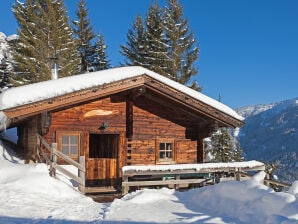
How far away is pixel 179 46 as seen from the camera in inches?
1264

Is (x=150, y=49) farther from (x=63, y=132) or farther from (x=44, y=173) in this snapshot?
(x=44, y=173)

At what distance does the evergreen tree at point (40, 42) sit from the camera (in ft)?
90.7

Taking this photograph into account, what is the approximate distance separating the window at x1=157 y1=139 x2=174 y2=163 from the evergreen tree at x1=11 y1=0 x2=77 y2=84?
15.0 metres

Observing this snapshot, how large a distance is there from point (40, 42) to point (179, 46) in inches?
468

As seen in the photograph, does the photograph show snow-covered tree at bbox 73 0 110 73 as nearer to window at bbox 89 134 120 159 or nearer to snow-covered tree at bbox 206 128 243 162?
snow-covered tree at bbox 206 128 243 162

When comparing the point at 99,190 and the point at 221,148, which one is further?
the point at 221,148

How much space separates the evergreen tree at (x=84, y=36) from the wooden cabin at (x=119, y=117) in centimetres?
2168

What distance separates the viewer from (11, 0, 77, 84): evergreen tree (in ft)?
90.7

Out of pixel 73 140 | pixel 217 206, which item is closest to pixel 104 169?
pixel 73 140

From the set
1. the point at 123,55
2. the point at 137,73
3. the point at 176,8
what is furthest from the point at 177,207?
the point at 123,55

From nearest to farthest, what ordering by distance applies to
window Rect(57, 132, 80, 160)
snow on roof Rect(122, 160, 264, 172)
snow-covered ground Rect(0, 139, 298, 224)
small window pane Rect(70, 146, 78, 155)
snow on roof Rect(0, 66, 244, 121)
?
1. snow-covered ground Rect(0, 139, 298, 224)
2. snow on roof Rect(0, 66, 244, 121)
3. snow on roof Rect(122, 160, 264, 172)
4. window Rect(57, 132, 80, 160)
5. small window pane Rect(70, 146, 78, 155)

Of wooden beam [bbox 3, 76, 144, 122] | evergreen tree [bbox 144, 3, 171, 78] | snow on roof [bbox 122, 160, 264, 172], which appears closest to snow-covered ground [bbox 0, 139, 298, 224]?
snow on roof [bbox 122, 160, 264, 172]

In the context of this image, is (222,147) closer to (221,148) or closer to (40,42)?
(221,148)

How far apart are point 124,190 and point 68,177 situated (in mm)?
1972
